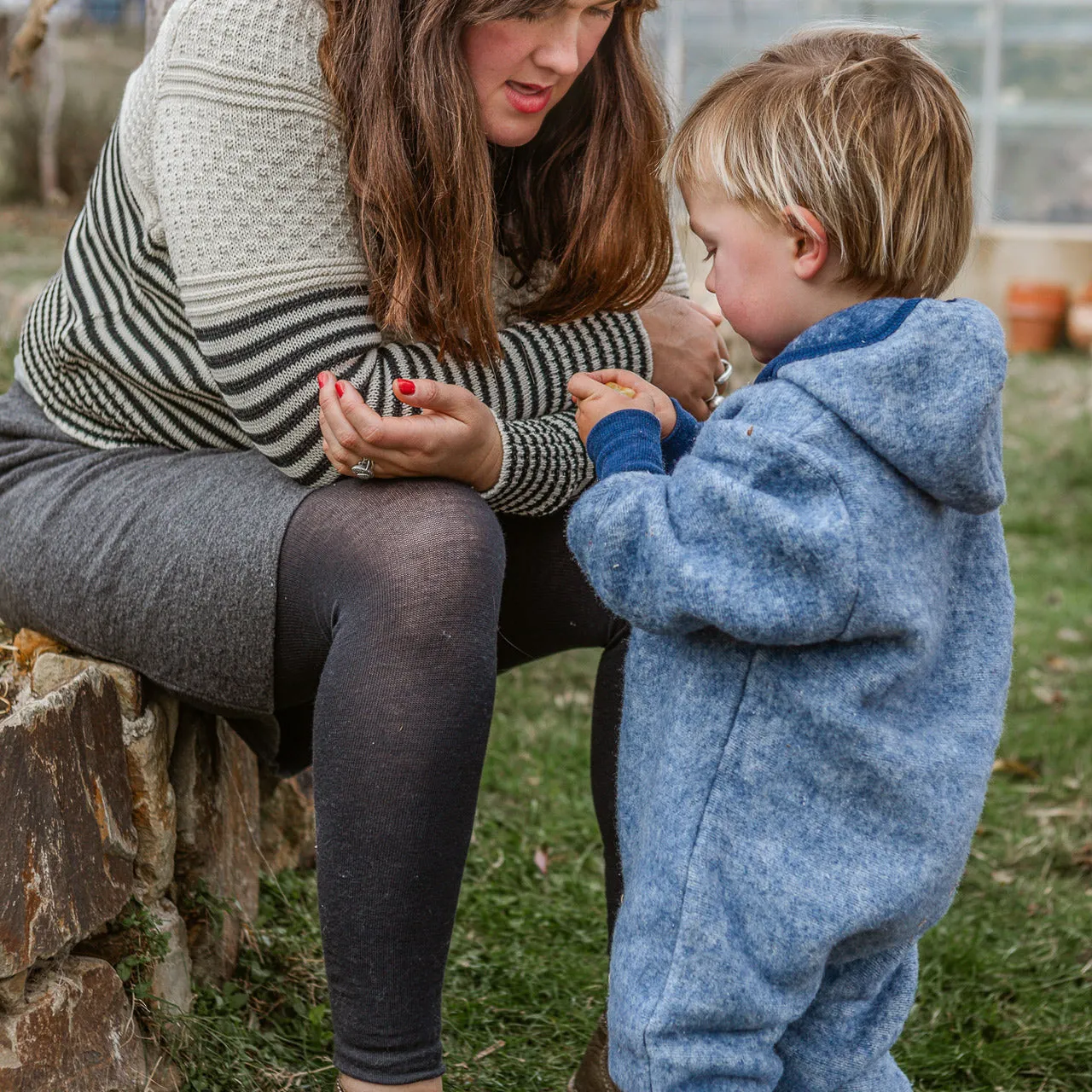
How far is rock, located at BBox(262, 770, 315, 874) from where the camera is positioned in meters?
2.38

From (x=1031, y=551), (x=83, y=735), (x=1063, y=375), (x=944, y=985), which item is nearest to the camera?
(x=83, y=735)

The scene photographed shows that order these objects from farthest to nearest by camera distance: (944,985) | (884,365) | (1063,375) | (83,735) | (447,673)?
(1063,375) < (944,985) < (83,735) < (447,673) < (884,365)

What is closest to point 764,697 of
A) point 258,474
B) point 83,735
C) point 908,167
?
point 908,167

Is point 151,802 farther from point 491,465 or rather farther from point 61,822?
point 491,465

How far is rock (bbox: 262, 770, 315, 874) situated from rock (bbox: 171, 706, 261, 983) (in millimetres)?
229

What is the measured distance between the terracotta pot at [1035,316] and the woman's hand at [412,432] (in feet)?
26.0

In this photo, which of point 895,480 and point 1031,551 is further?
point 1031,551

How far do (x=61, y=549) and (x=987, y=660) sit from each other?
1.02m

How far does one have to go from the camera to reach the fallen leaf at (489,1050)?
195 centimetres

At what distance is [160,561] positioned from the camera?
1564 millimetres

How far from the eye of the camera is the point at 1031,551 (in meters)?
5.06

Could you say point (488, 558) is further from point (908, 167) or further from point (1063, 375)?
point (1063, 375)

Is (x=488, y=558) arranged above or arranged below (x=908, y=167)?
below

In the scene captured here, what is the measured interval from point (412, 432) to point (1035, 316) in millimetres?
8174
